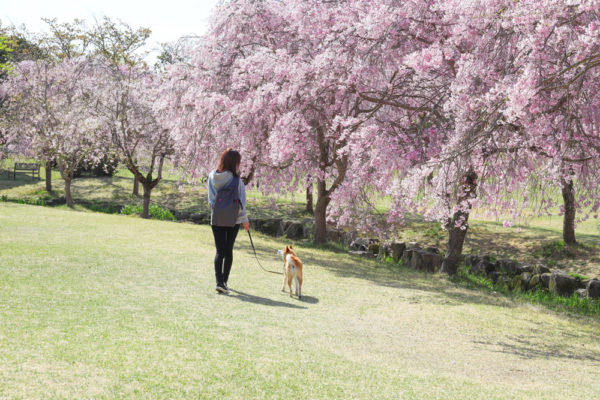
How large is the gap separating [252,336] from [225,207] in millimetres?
2642

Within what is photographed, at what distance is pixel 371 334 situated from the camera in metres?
6.52

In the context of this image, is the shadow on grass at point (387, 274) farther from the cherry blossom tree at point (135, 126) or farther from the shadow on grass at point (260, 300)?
the cherry blossom tree at point (135, 126)

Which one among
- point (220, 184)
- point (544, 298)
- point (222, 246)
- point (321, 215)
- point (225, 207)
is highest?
point (220, 184)

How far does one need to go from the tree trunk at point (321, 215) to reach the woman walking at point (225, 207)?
423 inches

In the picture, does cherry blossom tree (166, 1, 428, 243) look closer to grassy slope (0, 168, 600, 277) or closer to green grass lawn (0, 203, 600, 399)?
grassy slope (0, 168, 600, 277)

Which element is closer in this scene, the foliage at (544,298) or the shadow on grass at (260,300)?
the shadow on grass at (260,300)

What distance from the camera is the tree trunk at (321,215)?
18594mm

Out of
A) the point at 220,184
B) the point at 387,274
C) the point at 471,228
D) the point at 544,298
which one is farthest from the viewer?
the point at 471,228

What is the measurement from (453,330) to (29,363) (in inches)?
215

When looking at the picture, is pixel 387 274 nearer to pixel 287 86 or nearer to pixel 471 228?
pixel 287 86

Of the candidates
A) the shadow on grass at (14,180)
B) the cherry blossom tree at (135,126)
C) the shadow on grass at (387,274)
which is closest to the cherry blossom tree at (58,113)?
the cherry blossom tree at (135,126)

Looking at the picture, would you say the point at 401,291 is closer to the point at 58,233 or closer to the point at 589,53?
the point at 589,53

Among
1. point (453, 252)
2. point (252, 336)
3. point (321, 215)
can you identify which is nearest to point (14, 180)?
point (321, 215)

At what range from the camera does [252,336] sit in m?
5.54
